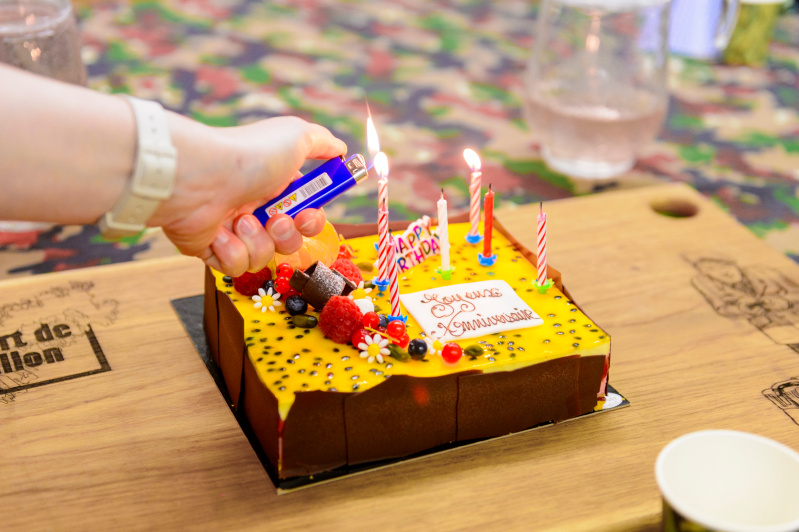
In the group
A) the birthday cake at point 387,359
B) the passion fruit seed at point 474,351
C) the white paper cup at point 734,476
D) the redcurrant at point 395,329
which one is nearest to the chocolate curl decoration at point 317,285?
the birthday cake at point 387,359

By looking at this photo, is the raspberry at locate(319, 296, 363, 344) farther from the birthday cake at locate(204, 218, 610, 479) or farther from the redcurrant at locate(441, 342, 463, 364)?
the redcurrant at locate(441, 342, 463, 364)

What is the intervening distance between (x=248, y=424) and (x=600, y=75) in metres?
1.15

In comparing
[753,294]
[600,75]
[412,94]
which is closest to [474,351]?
[753,294]

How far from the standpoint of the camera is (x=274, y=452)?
0.96 metres

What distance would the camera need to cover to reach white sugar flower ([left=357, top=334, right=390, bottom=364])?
1.00 meters

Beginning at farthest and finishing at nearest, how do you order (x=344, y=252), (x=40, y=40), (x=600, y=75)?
(x=600, y=75) < (x=40, y=40) < (x=344, y=252)

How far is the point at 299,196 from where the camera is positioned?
107 centimetres

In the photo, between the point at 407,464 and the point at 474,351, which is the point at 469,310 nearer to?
the point at 474,351

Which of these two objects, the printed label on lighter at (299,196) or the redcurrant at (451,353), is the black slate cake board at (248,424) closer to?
the redcurrant at (451,353)

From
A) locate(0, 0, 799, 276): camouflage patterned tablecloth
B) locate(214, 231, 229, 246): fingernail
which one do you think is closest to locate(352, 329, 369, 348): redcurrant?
locate(214, 231, 229, 246): fingernail

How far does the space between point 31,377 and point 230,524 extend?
0.43 m

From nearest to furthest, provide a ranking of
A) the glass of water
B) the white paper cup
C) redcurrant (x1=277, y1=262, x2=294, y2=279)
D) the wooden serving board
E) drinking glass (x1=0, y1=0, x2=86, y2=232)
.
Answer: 1. the white paper cup
2. the wooden serving board
3. redcurrant (x1=277, y1=262, x2=294, y2=279)
4. drinking glass (x1=0, y1=0, x2=86, y2=232)
5. the glass of water

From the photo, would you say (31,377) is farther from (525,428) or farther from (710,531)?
(710,531)

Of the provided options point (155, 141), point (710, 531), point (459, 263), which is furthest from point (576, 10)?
point (710, 531)
